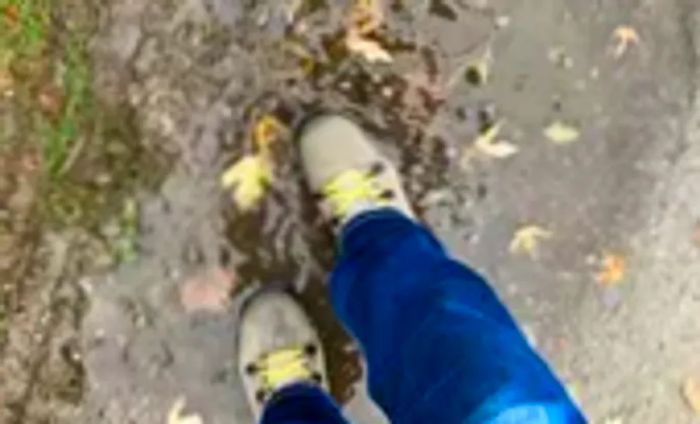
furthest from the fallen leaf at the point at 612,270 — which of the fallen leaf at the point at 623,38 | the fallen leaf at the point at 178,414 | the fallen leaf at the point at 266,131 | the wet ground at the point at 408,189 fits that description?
the fallen leaf at the point at 178,414

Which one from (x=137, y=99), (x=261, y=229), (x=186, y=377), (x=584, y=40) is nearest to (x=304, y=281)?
(x=261, y=229)

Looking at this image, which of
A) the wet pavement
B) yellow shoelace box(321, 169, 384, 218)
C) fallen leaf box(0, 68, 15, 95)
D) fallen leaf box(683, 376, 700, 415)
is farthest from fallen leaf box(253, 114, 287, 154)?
fallen leaf box(683, 376, 700, 415)

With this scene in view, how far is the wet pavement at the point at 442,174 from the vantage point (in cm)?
222

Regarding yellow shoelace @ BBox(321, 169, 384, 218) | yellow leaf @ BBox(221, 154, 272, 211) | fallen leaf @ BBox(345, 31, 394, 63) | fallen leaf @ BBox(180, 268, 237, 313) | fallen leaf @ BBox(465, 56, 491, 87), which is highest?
fallen leaf @ BBox(345, 31, 394, 63)

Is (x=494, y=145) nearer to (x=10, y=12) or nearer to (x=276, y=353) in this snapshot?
(x=276, y=353)

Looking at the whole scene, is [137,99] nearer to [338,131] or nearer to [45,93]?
[45,93]

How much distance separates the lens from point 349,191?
2.19 metres

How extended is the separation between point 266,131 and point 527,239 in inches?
19.2

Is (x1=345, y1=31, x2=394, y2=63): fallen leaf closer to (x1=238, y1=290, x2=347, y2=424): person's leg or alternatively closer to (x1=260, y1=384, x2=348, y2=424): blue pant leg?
(x1=238, y1=290, x2=347, y2=424): person's leg

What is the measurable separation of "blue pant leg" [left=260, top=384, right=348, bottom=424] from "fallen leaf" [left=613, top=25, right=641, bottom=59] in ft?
2.52

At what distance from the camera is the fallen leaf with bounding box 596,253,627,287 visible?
232 centimetres

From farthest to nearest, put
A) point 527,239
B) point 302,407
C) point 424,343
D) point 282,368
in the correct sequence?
point 527,239 < point 282,368 < point 302,407 < point 424,343

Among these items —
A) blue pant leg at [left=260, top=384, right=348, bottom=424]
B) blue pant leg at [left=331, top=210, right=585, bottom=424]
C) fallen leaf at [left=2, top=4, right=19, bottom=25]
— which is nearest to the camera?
blue pant leg at [left=331, top=210, right=585, bottom=424]

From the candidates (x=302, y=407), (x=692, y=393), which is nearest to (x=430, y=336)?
(x=302, y=407)
